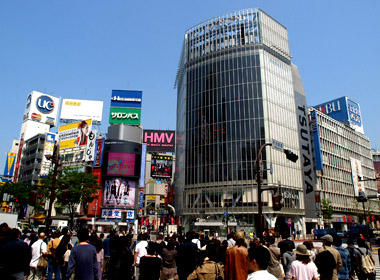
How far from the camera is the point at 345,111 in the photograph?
94.0 metres

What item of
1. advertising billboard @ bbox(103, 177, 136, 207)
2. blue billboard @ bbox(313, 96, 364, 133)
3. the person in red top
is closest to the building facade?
blue billboard @ bbox(313, 96, 364, 133)

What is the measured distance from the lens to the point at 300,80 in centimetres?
7325

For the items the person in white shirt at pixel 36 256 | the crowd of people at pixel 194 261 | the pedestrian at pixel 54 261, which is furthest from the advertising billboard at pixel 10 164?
the crowd of people at pixel 194 261

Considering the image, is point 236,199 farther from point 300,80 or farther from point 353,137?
point 353,137

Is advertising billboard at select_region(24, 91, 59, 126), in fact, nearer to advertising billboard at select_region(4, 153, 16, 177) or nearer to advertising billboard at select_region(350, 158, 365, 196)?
advertising billboard at select_region(4, 153, 16, 177)

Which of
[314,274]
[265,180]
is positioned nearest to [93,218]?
[265,180]

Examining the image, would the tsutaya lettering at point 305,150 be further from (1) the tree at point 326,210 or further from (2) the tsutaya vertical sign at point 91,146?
(2) the tsutaya vertical sign at point 91,146

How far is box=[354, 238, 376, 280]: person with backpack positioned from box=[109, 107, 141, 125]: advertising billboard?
71.6 metres

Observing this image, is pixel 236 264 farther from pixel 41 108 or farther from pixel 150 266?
pixel 41 108

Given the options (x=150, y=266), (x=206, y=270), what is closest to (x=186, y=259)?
(x=150, y=266)

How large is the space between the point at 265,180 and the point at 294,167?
9.21 meters

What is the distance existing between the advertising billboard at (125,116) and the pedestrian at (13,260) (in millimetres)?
71990

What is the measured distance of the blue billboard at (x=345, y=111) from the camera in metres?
94.1

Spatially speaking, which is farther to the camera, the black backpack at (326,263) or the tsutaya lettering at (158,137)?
the tsutaya lettering at (158,137)
